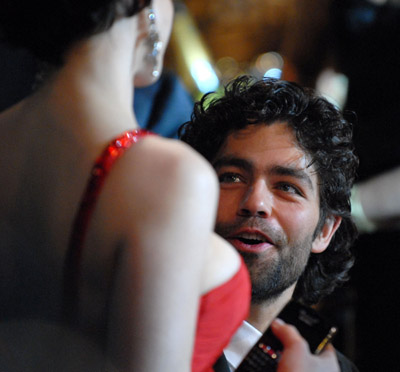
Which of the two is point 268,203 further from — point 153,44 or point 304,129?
point 153,44

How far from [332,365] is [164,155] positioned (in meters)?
0.37

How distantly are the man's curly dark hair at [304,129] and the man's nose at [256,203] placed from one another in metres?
0.17

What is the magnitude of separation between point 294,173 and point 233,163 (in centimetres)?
12

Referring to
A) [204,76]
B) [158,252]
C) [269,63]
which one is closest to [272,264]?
[158,252]

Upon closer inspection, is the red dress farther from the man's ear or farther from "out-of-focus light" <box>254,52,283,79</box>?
"out-of-focus light" <box>254,52,283,79</box>

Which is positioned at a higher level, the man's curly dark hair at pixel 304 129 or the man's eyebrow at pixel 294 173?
the man's curly dark hair at pixel 304 129

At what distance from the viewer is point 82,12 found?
617 millimetres

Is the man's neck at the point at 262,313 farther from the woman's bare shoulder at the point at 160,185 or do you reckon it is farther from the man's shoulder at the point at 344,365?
the woman's bare shoulder at the point at 160,185

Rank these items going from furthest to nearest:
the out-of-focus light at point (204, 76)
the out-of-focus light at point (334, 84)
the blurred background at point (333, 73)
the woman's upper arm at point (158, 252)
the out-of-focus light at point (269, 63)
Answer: the out-of-focus light at point (269, 63)
the out-of-focus light at point (334, 84)
the out-of-focus light at point (204, 76)
the blurred background at point (333, 73)
the woman's upper arm at point (158, 252)

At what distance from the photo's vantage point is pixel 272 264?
1145 mm

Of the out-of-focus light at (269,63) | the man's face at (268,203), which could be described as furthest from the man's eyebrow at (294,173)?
the out-of-focus light at (269,63)

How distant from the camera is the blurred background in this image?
78.1 inches

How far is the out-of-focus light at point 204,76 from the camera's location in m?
3.12

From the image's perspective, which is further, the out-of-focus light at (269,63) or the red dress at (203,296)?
the out-of-focus light at (269,63)
